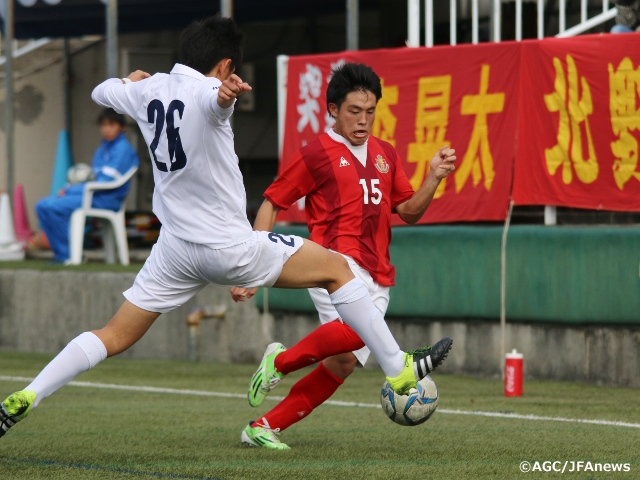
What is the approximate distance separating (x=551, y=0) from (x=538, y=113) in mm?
4610

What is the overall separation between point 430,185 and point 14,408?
2.19 m

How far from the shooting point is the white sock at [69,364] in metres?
5.59

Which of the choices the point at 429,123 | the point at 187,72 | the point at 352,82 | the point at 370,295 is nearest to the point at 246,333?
the point at 429,123

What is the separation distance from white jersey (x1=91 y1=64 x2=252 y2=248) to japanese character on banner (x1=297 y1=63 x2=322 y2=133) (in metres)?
5.38

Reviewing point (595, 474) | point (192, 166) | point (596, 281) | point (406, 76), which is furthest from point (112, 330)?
point (406, 76)

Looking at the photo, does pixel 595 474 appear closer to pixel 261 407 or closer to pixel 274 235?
pixel 274 235

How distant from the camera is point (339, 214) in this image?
6.38m

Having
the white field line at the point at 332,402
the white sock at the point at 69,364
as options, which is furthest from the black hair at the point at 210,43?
the white field line at the point at 332,402

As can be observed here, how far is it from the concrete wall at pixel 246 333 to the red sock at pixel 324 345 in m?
3.60

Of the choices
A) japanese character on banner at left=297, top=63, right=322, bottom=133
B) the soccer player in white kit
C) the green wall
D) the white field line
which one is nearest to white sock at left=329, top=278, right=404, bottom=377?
the soccer player in white kit

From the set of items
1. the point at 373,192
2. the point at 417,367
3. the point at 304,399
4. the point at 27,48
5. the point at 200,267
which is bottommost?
the point at 304,399

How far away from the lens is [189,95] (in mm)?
5480

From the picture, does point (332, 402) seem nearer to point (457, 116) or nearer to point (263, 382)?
point (263, 382)

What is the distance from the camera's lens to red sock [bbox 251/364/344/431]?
20.8 feet
